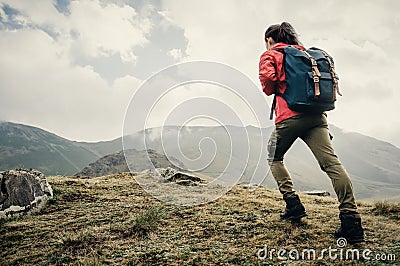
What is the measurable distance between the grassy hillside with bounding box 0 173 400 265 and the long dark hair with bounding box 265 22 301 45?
3.44m

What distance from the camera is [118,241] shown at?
18.6 ft

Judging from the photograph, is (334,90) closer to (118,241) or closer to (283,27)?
(283,27)

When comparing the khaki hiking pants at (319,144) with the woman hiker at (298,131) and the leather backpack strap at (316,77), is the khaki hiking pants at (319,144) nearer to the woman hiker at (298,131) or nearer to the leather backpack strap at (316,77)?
the woman hiker at (298,131)

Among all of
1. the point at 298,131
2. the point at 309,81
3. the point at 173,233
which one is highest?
the point at 309,81

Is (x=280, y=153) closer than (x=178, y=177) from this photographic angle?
Yes

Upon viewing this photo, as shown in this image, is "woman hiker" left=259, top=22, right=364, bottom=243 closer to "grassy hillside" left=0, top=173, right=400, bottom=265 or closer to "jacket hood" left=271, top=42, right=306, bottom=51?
"jacket hood" left=271, top=42, right=306, bottom=51

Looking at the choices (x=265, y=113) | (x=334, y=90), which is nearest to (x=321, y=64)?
(x=334, y=90)

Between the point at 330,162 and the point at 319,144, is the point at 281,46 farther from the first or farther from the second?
the point at 330,162

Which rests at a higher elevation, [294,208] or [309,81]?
[309,81]

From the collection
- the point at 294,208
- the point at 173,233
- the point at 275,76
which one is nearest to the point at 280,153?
the point at 294,208

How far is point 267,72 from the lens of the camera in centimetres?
497

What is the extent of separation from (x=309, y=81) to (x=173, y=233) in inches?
148

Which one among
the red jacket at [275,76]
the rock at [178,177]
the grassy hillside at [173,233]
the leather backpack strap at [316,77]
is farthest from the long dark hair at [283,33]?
the rock at [178,177]

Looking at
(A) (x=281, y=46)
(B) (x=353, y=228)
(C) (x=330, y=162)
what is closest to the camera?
(B) (x=353, y=228)
